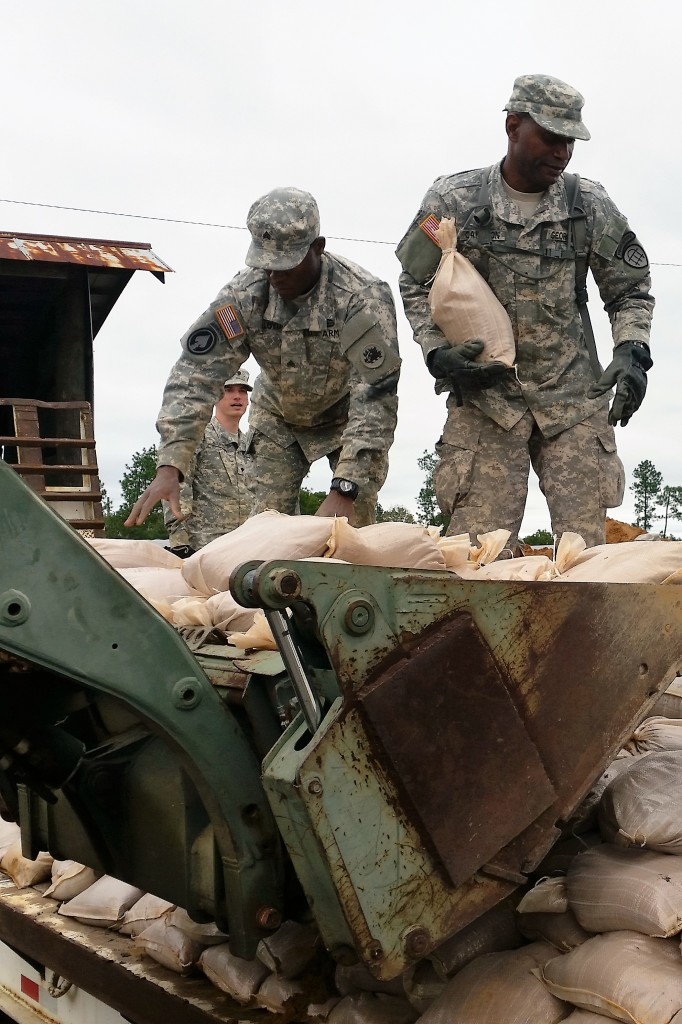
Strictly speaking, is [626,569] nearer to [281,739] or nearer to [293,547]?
[293,547]

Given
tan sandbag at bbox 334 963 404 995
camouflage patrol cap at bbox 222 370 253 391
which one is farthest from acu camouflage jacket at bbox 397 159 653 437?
camouflage patrol cap at bbox 222 370 253 391

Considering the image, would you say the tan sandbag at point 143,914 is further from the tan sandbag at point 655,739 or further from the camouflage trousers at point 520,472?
the camouflage trousers at point 520,472

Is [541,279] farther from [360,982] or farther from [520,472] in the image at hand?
[360,982]

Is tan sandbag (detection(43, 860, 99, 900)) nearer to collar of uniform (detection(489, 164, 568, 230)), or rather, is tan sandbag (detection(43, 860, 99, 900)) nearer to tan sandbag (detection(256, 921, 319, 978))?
tan sandbag (detection(256, 921, 319, 978))

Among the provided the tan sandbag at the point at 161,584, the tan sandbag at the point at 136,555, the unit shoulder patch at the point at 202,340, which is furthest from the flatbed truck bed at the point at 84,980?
the unit shoulder patch at the point at 202,340

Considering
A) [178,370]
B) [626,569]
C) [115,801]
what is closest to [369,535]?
[626,569]

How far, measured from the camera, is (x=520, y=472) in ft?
13.8

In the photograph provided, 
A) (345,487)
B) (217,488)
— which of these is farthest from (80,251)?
(345,487)

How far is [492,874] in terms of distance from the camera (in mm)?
1625

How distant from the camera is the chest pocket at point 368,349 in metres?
4.23

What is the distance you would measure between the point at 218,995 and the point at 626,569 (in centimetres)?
109

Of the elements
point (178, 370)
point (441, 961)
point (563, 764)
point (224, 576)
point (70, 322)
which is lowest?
point (441, 961)

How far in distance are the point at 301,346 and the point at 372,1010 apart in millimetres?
3038

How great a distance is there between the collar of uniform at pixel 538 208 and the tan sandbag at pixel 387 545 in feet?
6.92
